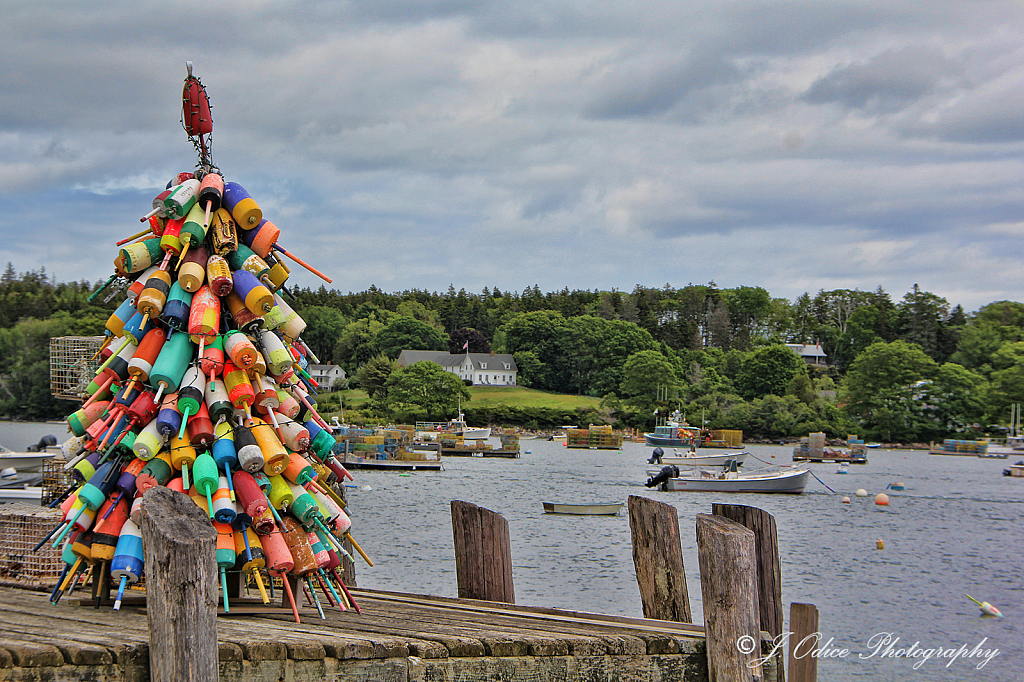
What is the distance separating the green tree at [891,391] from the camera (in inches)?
4552

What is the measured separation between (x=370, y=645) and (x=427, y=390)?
Result: 119693 millimetres

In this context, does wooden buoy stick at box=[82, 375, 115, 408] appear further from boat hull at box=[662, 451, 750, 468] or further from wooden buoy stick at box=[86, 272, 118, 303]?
boat hull at box=[662, 451, 750, 468]

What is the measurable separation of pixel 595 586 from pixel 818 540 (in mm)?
16804

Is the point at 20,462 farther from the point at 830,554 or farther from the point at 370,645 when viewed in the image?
the point at 370,645

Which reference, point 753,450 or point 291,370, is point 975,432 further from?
point 291,370

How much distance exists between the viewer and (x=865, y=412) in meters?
120

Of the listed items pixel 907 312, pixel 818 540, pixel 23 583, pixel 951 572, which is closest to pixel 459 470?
pixel 818 540

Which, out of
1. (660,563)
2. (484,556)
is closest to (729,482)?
(484,556)

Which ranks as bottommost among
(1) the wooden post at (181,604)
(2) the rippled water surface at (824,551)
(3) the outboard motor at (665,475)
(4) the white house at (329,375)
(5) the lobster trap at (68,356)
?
(2) the rippled water surface at (824,551)

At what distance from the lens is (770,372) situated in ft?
449

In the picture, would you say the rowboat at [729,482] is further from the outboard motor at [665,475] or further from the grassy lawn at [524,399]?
the grassy lawn at [524,399]

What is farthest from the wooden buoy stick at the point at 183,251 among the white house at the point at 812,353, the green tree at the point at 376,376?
the white house at the point at 812,353

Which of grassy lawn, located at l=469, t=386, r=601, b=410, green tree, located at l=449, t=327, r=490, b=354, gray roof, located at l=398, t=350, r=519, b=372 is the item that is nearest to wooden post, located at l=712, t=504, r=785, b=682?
grassy lawn, located at l=469, t=386, r=601, b=410

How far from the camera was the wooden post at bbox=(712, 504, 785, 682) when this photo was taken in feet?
24.7
